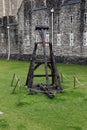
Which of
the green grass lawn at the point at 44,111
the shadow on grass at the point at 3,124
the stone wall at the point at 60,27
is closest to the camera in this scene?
the shadow on grass at the point at 3,124

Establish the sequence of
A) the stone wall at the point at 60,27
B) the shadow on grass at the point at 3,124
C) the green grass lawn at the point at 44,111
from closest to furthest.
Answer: the shadow on grass at the point at 3,124
the green grass lawn at the point at 44,111
the stone wall at the point at 60,27

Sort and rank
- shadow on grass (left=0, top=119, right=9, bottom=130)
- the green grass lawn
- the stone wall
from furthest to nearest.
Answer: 1. the stone wall
2. the green grass lawn
3. shadow on grass (left=0, top=119, right=9, bottom=130)

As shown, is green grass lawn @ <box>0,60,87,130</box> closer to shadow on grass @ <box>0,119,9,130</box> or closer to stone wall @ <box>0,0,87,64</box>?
shadow on grass @ <box>0,119,9,130</box>

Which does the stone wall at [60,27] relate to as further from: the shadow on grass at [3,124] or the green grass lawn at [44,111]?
the shadow on grass at [3,124]

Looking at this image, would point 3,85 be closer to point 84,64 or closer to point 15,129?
point 15,129

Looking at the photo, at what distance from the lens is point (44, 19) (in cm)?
3797

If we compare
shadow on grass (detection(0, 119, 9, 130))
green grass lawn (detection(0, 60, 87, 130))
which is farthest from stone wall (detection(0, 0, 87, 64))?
shadow on grass (detection(0, 119, 9, 130))

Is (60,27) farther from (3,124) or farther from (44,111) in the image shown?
(3,124)

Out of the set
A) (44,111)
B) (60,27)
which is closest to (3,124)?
(44,111)

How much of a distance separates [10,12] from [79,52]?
4247cm

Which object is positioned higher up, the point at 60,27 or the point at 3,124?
the point at 60,27

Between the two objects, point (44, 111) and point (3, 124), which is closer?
point (3, 124)

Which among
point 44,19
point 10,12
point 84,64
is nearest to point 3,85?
point 84,64

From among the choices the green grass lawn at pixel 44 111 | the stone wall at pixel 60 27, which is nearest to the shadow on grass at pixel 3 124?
the green grass lawn at pixel 44 111
